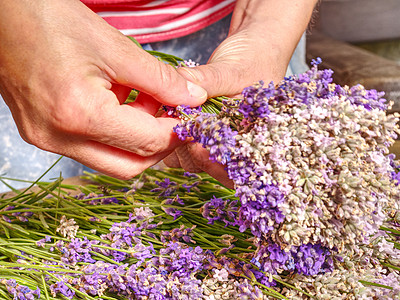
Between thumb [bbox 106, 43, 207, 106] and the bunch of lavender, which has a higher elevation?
thumb [bbox 106, 43, 207, 106]

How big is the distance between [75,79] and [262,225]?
0.33 metres

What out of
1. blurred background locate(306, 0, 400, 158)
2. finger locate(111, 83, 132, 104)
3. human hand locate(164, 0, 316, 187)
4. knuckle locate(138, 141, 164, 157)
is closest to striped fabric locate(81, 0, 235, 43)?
human hand locate(164, 0, 316, 187)

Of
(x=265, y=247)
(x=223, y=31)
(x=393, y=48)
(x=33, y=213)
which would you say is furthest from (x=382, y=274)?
(x=393, y=48)

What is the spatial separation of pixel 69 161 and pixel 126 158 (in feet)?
1.69

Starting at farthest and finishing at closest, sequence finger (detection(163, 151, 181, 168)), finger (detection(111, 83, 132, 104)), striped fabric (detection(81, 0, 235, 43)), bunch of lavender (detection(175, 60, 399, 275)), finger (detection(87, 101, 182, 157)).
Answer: striped fabric (detection(81, 0, 235, 43)), finger (detection(163, 151, 181, 168)), finger (detection(111, 83, 132, 104)), finger (detection(87, 101, 182, 157)), bunch of lavender (detection(175, 60, 399, 275))

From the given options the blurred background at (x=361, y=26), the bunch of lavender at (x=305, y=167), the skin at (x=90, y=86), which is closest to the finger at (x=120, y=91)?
the skin at (x=90, y=86)

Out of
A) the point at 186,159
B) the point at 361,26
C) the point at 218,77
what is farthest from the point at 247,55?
the point at 361,26

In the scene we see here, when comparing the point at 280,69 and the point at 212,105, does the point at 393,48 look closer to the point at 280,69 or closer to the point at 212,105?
the point at 280,69

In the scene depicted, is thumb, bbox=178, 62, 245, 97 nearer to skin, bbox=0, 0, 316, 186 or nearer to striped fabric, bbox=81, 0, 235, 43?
skin, bbox=0, 0, 316, 186

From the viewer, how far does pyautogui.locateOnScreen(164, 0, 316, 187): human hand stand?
0.70 metres

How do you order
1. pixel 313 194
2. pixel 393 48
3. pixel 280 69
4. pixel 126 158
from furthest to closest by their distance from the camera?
pixel 393 48 < pixel 280 69 < pixel 126 158 < pixel 313 194

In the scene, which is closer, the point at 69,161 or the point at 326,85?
the point at 326,85

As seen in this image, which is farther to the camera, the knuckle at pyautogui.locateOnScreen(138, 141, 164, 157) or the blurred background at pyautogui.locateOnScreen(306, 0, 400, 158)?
the blurred background at pyautogui.locateOnScreen(306, 0, 400, 158)

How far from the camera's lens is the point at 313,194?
0.52m
